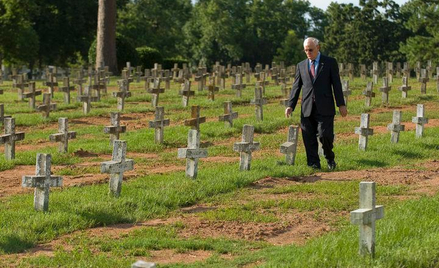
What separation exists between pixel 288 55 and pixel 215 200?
56.6 m

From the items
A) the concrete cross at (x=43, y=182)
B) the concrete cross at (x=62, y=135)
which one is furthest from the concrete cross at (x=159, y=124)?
the concrete cross at (x=43, y=182)

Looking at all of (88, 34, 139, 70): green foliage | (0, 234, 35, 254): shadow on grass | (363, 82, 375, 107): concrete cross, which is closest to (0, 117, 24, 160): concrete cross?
Answer: (0, 234, 35, 254): shadow on grass

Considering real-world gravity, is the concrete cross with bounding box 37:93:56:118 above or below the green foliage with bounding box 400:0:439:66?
below

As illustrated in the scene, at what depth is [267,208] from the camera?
432 inches

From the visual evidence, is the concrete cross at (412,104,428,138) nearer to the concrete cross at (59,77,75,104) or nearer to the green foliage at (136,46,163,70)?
the concrete cross at (59,77,75,104)

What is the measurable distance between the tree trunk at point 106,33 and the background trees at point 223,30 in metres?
3.61

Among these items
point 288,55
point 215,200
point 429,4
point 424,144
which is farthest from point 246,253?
point 288,55

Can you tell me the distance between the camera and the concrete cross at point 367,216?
307 inches

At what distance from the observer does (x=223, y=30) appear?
69625mm

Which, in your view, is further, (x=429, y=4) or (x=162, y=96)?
(x=429, y=4)

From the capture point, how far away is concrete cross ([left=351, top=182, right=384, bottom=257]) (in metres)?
7.80

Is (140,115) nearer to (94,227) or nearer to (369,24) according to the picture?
(94,227)

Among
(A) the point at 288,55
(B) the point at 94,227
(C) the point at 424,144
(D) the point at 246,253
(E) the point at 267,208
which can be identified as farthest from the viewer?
(A) the point at 288,55

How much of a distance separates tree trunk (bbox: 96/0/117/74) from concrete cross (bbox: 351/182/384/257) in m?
30.8
